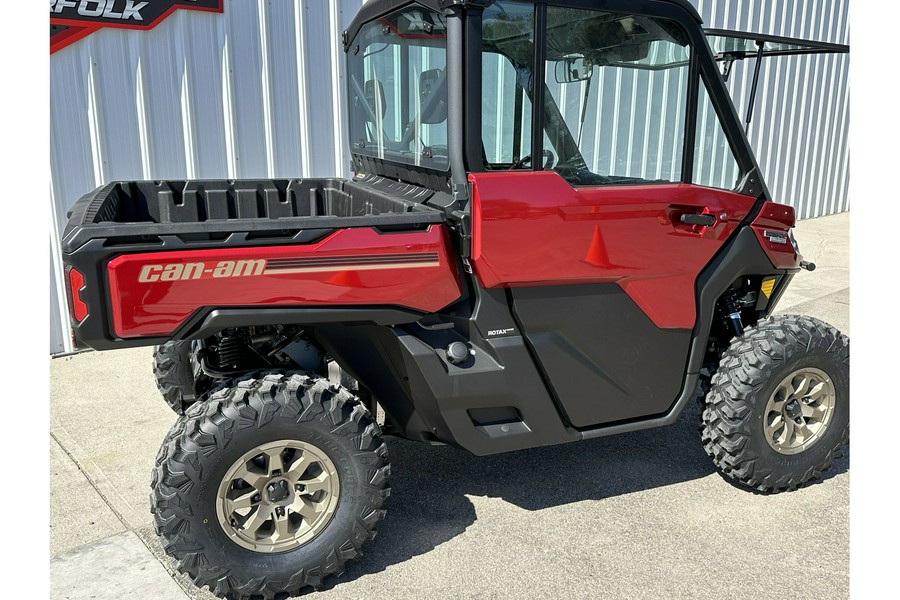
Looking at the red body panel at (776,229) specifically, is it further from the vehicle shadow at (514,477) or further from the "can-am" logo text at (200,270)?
the "can-am" logo text at (200,270)

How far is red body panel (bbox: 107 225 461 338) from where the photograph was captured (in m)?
2.39

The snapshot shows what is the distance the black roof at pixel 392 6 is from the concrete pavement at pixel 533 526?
83.4 inches

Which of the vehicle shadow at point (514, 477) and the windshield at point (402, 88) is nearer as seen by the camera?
the windshield at point (402, 88)

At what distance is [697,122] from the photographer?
10.1 ft

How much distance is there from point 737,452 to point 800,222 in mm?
9459

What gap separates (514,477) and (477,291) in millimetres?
1197

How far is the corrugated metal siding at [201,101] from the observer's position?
5.34 m

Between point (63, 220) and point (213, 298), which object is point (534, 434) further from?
point (63, 220)

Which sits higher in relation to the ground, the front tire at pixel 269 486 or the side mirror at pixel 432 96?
the side mirror at pixel 432 96

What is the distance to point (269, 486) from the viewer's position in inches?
105

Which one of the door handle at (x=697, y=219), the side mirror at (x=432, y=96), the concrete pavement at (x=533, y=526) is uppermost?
the side mirror at (x=432, y=96)

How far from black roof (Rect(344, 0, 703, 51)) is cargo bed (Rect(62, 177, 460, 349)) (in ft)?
2.38

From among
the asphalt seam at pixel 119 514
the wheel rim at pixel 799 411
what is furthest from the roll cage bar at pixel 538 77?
the asphalt seam at pixel 119 514

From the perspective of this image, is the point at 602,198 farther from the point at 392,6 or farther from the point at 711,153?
the point at 392,6
